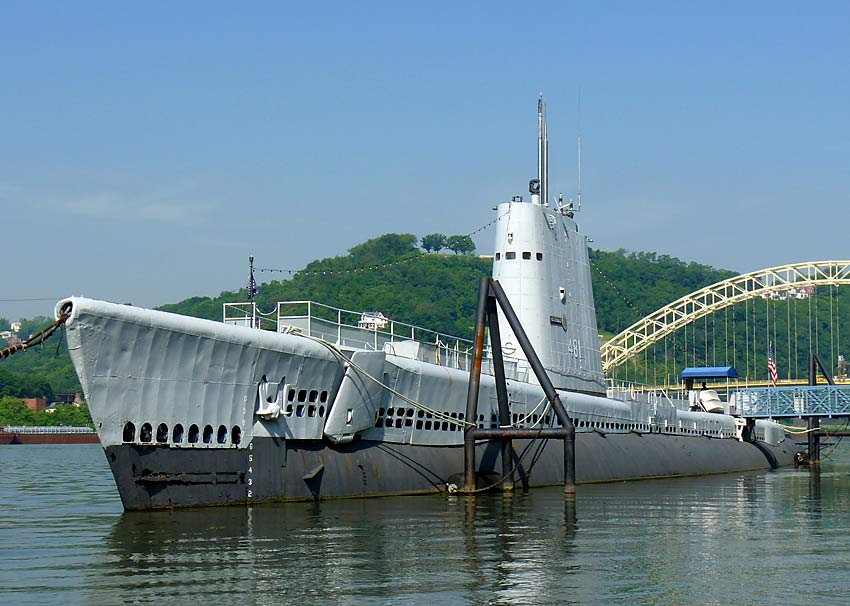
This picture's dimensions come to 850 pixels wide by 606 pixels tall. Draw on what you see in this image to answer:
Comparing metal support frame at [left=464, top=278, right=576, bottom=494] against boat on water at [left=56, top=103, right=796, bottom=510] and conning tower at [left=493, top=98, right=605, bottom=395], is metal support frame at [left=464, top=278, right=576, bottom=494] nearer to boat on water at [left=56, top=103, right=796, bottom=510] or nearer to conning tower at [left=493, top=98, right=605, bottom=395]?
boat on water at [left=56, top=103, right=796, bottom=510]

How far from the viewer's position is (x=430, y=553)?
21.9 metres

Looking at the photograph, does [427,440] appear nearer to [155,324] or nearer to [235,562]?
[155,324]

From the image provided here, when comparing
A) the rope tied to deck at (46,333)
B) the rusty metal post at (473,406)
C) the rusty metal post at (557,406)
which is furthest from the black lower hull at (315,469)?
the rope tied to deck at (46,333)

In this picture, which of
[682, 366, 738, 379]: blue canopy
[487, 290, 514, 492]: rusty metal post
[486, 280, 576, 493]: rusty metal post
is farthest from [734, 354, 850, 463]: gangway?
[486, 280, 576, 493]: rusty metal post

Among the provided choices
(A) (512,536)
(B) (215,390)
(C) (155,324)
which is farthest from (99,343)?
(A) (512,536)

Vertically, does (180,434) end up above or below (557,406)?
below

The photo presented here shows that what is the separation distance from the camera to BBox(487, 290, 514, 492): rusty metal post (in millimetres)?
36562

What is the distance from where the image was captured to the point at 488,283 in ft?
120

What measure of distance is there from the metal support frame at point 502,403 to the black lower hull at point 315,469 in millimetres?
1215

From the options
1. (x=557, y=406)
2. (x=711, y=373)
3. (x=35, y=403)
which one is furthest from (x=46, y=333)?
(x=35, y=403)

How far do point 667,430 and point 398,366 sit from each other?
28.3 metres

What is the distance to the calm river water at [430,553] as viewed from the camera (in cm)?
1775

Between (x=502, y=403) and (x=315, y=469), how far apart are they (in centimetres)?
773

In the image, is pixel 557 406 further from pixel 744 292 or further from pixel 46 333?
pixel 744 292
